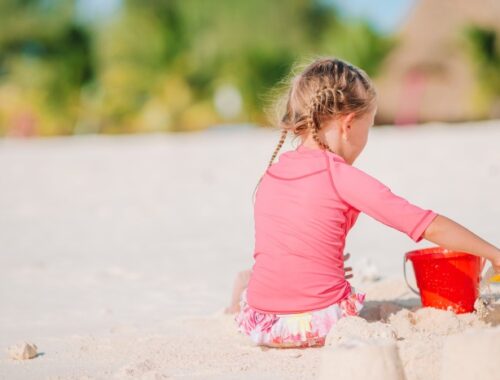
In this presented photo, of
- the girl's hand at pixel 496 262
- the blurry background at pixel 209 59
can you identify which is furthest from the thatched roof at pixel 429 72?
the girl's hand at pixel 496 262

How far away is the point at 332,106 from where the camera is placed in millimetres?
2830

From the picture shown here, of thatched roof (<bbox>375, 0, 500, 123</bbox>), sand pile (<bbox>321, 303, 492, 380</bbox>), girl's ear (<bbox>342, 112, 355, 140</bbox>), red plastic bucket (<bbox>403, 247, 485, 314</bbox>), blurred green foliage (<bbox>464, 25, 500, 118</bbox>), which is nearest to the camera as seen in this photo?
sand pile (<bbox>321, 303, 492, 380</bbox>)

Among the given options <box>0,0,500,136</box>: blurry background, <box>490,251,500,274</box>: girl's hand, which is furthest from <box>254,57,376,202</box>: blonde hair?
<box>0,0,500,136</box>: blurry background

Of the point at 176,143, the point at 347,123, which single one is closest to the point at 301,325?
the point at 347,123

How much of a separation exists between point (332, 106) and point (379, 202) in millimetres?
391

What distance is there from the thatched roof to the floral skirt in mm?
16765

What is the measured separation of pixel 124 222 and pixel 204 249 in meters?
1.37

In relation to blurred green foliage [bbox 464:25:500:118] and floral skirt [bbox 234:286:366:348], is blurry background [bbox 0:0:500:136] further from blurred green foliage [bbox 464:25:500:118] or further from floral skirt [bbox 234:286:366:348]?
floral skirt [bbox 234:286:366:348]

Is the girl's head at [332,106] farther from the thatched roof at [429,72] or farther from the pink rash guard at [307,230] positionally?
the thatched roof at [429,72]

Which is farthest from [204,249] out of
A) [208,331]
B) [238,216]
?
[208,331]

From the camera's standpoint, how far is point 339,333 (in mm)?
2480

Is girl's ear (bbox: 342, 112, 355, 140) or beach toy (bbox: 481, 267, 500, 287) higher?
girl's ear (bbox: 342, 112, 355, 140)

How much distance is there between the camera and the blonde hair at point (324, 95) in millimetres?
2828

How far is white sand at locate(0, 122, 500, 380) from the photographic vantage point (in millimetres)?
2783
